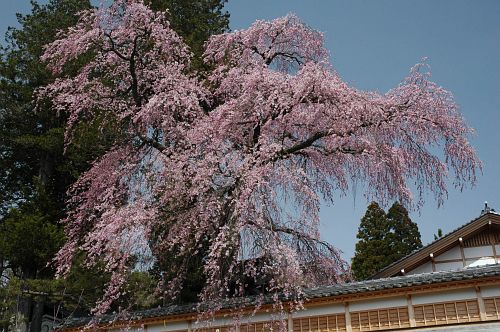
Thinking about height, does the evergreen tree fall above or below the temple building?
above

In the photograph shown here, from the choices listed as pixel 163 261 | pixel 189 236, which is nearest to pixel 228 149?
pixel 189 236

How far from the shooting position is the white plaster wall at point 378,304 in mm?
9670

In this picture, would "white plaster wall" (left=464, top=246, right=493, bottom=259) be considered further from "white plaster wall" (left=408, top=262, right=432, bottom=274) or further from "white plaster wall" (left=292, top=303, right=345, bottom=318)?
"white plaster wall" (left=292, top=303, right=345, bottom=318)

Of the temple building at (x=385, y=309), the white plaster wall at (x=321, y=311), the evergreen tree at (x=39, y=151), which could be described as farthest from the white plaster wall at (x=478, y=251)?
the evergreen tree at (x=39, y=151)

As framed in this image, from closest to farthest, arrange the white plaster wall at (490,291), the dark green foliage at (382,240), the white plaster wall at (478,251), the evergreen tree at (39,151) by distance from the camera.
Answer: the white plaster wall at (490,291) < the white plaster wall at (478,251) < the evergreen tree at (39,151) < the dark green foliage at (382,240)

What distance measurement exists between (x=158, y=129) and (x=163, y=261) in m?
3.21

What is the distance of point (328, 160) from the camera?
1263 centimetres

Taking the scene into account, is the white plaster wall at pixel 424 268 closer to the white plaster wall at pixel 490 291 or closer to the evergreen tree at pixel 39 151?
the white plaster wall at pixel 490 291

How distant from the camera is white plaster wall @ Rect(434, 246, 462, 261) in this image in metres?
13.4

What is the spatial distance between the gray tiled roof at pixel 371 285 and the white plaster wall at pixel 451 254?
140 inches

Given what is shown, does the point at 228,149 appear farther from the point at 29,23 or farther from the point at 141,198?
the point at 29,23

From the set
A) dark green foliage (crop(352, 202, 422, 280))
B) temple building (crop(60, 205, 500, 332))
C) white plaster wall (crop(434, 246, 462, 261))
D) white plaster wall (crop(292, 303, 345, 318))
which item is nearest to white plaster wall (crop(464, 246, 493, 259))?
white plaster wall (crop(434, 246, 462, 261))

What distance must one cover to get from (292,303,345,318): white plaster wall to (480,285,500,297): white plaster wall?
235 centimetres

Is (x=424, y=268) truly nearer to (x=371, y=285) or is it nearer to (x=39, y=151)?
(x=371, y=285)
